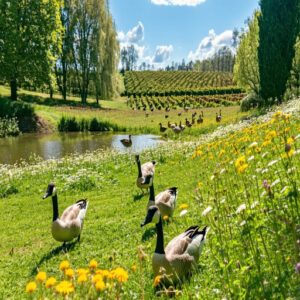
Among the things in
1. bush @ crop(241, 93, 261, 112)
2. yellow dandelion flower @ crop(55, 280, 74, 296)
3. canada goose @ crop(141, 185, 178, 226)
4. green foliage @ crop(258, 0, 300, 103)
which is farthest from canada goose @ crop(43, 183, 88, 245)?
bush @ crop(241, 93, 261, 112)

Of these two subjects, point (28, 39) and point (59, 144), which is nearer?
point (59, 144)

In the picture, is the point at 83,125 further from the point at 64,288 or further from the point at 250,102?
the point at 64,288

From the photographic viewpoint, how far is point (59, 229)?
323 inches

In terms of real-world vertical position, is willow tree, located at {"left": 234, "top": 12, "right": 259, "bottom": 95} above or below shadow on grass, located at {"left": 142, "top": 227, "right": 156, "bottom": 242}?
above

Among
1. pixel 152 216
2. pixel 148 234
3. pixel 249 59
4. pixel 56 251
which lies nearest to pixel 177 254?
pixel 152 216

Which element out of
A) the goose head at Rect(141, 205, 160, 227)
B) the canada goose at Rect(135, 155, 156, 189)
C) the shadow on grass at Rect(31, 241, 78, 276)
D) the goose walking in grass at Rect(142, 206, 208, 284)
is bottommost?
the shadow on grass at Rect(31, 241, 78, 276)

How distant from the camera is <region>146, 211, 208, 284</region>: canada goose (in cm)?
513

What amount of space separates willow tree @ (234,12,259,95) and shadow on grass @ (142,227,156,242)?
35200 mm

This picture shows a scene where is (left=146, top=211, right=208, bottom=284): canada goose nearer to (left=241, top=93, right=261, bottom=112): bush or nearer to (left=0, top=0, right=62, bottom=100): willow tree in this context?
(left=241, top=93, right=261, bottom=112): bush

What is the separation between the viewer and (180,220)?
334 inches

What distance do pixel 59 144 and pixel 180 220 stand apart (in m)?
25.7

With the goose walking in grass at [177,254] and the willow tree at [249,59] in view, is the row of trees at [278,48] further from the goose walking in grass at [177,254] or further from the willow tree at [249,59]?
the goose walking in grass at [177,254]

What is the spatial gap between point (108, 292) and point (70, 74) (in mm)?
62797

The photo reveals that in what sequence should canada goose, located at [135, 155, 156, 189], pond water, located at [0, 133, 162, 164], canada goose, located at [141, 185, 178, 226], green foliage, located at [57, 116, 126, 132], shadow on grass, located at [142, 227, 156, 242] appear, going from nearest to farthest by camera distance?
shadow on grass, located at [142, 227, 156, 242]
canada goose, located at [141, 185, 178, 226]
canada goose, located at [135, 155, 156, 189]
pond water, located at [0, 133, 162, 164]
green foliage, located at [57, 116, 126, 132]
